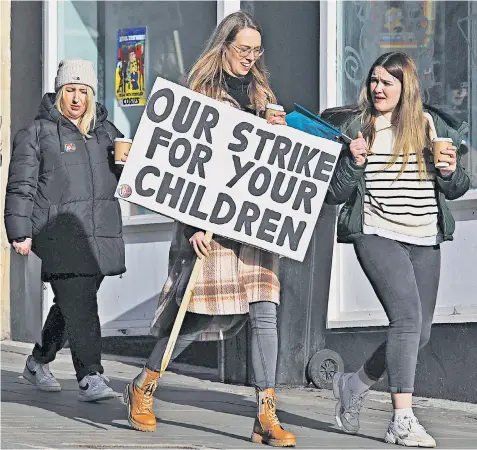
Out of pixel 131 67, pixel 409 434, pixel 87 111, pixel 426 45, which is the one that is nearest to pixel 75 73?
pixel 87 111

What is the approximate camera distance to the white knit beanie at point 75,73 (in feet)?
26.1

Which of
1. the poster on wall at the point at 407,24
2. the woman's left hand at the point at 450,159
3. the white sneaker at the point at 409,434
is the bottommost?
the white sneaker at the point at 409,434

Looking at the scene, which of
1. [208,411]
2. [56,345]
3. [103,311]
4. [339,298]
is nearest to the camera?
[208,411]

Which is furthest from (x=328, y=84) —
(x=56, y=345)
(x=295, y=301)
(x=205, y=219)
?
(x=205, y=219)

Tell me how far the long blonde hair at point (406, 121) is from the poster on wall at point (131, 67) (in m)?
4.65

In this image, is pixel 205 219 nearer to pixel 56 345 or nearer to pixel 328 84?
pixel 56 345

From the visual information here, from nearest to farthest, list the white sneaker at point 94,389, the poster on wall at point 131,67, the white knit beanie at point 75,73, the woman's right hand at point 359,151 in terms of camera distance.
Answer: the woman's right hand at point 359,151 < the white sneaker at point 94,389 < the white knit beanie at point 75,73 < the poster on wall at point 131,67

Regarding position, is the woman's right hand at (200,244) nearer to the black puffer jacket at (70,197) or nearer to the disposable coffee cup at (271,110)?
Result: the disposable coffee cup at (271,110)

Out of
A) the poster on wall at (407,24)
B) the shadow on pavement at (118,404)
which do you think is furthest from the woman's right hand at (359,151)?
the poster on wall at (407,24)

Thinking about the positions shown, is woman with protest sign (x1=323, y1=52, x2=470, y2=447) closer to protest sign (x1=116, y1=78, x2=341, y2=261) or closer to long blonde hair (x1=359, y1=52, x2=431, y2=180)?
long blonde hair (x1=359, y1=52, x2=431, y2=180)

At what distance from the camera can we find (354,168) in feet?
20.9

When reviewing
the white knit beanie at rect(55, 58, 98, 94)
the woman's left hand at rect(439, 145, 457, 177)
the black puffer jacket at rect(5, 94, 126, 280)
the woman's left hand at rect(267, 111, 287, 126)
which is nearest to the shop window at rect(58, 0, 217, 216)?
the white knit beanie at rect(55, 58, 98, 94)

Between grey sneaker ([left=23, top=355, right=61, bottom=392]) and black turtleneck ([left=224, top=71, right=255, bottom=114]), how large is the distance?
2.56m

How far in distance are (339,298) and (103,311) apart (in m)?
2.43
